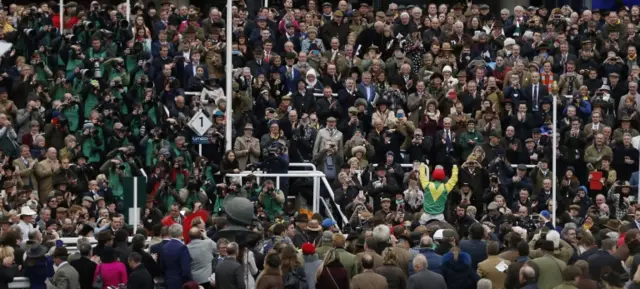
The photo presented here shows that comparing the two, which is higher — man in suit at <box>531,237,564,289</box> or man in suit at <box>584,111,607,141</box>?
man in suit at <box>584,111,607,141</box>

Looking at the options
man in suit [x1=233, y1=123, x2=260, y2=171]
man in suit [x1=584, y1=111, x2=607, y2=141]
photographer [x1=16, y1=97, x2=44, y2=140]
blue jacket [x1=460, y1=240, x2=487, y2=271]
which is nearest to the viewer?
blue jacket [x1=460, y1=240, x2=487, y2=271]

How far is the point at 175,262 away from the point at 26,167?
8.01m

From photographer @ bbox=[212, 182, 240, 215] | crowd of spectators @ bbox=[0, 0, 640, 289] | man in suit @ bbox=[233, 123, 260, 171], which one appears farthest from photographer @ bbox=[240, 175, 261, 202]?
man in suit @ bbox=[233, 123, 260, 171]

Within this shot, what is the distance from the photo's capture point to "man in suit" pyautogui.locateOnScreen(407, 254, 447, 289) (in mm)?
20406

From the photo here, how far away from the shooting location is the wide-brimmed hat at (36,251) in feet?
70.2

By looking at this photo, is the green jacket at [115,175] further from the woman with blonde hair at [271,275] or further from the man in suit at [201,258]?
the woman with blonde hair at [271,275]

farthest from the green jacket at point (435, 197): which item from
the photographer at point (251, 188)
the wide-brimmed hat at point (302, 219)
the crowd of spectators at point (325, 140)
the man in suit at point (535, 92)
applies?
the man in suit at point (535, 92)

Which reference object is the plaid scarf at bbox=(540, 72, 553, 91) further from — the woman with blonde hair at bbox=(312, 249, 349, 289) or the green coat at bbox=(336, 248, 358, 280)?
the woman with blonde hair at bbox=(312, 249, 349, 289)

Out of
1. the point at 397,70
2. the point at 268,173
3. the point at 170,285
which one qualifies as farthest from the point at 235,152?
the point at 170,285

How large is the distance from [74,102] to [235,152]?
115 inches

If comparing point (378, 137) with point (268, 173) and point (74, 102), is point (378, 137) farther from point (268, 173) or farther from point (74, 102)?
point (74, 102)

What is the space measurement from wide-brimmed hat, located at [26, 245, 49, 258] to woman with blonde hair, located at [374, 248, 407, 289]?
153 inches

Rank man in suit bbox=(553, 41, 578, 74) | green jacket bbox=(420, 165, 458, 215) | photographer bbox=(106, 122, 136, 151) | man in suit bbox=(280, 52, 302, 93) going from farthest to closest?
1. man in suit bbox=(553, 41, 578, 74)
2. man in suit bbox=(280, 52, 302, 93)
3. photographer bbox=(106, 122, 136, 151)
4. green jacket bbox=(420, 165, 458, 215)

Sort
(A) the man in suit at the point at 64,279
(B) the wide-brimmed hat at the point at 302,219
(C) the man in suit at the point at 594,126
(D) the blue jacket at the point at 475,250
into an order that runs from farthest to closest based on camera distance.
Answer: (C) the man in suit at the point at 594,126 → (B) the wide-brimmed hat at the point at 302,219 → (D) the blue jacket at the point at 475,250 → (A) the man in suit at the point at 64,279
